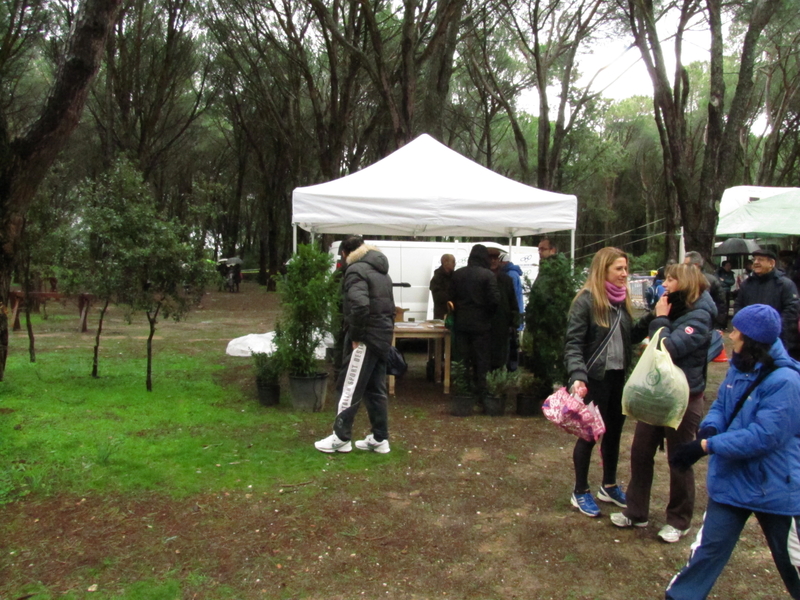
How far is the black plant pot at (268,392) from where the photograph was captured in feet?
24.5

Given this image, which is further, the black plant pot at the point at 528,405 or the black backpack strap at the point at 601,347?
the black plant pot at the point at 528,405

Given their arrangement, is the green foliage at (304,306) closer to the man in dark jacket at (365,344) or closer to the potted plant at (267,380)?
the potted plant at (267,380)

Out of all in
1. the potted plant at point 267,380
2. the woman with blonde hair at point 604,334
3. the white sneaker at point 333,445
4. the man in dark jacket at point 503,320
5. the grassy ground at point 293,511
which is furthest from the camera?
the man in dark jacket at point 503,320

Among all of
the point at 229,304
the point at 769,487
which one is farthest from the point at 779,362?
the point at 229,304

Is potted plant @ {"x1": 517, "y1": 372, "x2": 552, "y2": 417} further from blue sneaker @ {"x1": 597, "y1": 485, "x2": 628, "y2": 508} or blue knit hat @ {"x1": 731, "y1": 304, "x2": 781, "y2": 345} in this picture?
blue knit hat @ {"x1": 731, "y1": 304, "x2": 781, "y2": 345}

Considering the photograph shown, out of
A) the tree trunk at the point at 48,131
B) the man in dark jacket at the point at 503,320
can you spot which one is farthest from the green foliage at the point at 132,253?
the man in dark jacket at the point at 503,320

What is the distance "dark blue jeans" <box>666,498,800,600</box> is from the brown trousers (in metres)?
1.06

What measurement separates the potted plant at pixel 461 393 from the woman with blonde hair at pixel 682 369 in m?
3.12

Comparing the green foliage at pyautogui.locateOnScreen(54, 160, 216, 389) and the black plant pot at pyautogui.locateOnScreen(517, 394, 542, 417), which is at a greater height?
the green foliage at pyautogui.locateOnScreen(54, 160, 216, 389)

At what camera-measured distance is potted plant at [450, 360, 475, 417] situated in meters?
7.32

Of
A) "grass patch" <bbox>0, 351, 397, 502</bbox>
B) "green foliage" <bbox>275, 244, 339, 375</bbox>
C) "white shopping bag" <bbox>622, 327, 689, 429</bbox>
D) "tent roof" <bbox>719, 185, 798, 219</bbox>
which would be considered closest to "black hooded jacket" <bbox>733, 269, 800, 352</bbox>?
"white shopping bag" <bbox>622, 327, 689, 429</bbox>

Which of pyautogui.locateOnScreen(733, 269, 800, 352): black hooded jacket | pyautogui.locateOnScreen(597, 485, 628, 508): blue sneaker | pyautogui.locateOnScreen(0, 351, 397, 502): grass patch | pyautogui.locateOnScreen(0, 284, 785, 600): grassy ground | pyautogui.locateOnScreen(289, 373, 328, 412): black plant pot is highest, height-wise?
pyautogui.locateOnScreen(733, 269, 800, 352): black hooded jacket

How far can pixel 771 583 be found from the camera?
12.0 feet

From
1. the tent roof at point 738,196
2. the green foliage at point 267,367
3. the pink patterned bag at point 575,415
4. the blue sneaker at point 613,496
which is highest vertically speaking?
the tent roof at point 738,196
